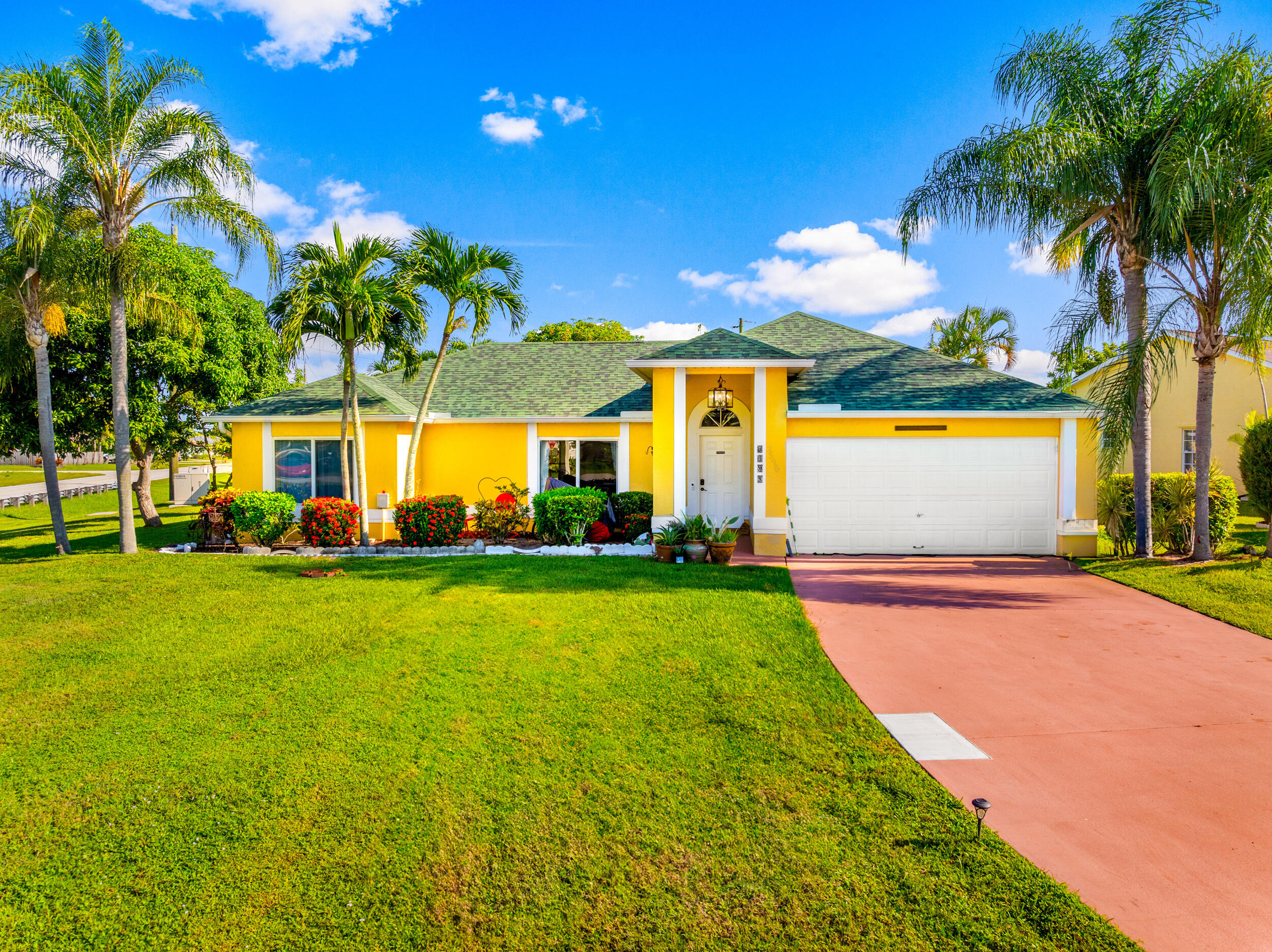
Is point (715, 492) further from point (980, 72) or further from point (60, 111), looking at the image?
point (60, 111)

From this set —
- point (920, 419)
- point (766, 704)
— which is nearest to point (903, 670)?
point (766, 704)

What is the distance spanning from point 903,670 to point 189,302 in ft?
64.6

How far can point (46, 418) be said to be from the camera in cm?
1333

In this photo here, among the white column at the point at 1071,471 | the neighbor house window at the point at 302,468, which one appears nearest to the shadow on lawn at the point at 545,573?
the neighbor house window at the point at 302,468

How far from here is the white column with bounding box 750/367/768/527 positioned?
39.6ft

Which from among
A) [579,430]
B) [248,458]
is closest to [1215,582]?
[579,430]

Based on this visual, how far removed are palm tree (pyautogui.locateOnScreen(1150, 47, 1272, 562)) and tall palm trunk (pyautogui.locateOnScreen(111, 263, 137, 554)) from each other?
1788 cm

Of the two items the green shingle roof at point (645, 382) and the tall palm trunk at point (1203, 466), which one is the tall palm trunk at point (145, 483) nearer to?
the green shingle roof at point (645, 382)

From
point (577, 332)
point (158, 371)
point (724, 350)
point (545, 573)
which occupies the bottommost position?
point (545, 573)

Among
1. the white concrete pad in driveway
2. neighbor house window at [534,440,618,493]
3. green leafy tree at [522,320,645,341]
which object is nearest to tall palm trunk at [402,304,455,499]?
neighbor house window at [534,440,618,493]

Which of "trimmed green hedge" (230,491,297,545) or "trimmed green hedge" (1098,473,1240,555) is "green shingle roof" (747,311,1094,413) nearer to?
"trimmed green hedge" (1098,473,1240,555)

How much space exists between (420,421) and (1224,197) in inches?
593

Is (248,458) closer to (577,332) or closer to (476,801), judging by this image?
(476,801)

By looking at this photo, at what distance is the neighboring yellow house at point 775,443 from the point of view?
1227cm
